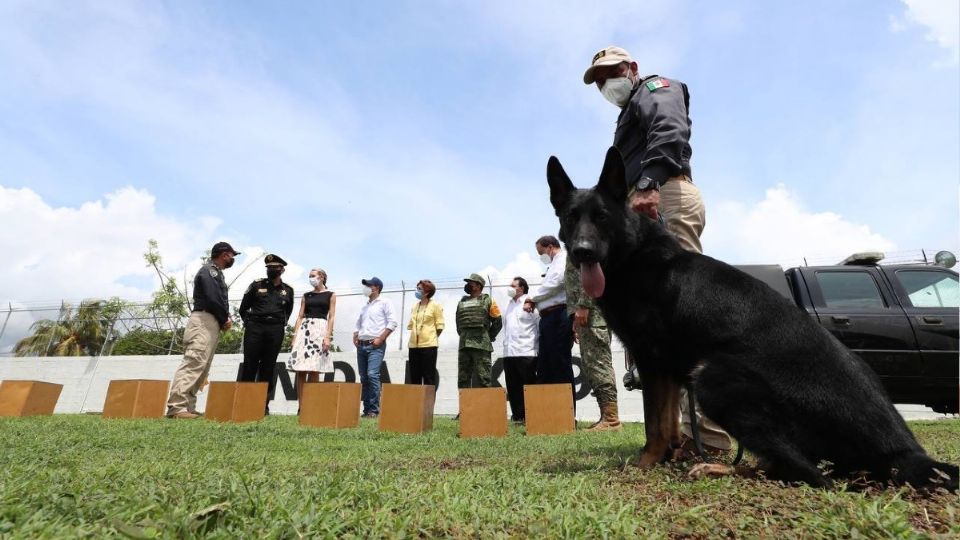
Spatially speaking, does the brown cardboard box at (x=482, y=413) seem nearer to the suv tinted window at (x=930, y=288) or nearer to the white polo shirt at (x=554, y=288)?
the white polo shirt at (x=554, y=288)

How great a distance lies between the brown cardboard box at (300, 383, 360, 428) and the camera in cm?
566

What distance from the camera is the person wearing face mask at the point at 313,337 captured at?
7477mm

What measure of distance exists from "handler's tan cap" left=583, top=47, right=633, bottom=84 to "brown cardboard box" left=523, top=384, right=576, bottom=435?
3.14m

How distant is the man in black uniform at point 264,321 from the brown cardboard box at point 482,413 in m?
3.49

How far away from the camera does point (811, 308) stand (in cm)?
615

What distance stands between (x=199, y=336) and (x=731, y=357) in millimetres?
6634

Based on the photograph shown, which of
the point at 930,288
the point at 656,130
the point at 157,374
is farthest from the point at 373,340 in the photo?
the point at 157,374

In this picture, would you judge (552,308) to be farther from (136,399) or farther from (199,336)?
(136,399)

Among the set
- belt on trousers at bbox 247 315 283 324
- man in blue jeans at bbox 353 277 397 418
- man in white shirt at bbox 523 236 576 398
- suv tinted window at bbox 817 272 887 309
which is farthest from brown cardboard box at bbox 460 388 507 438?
suv tinted window at bbox 817 272 887 309

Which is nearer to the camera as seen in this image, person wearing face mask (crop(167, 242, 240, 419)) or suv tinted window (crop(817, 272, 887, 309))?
suv tinted window (crop(817, 272, 887, 309))

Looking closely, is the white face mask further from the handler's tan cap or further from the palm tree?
the palm tree

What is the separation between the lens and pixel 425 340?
26.0 feet

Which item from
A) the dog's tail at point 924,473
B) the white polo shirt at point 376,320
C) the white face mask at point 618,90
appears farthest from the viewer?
the white polo shirt at point 376,320

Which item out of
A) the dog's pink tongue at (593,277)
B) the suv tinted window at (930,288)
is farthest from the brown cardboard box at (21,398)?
the suv tinted window at (930,288)
